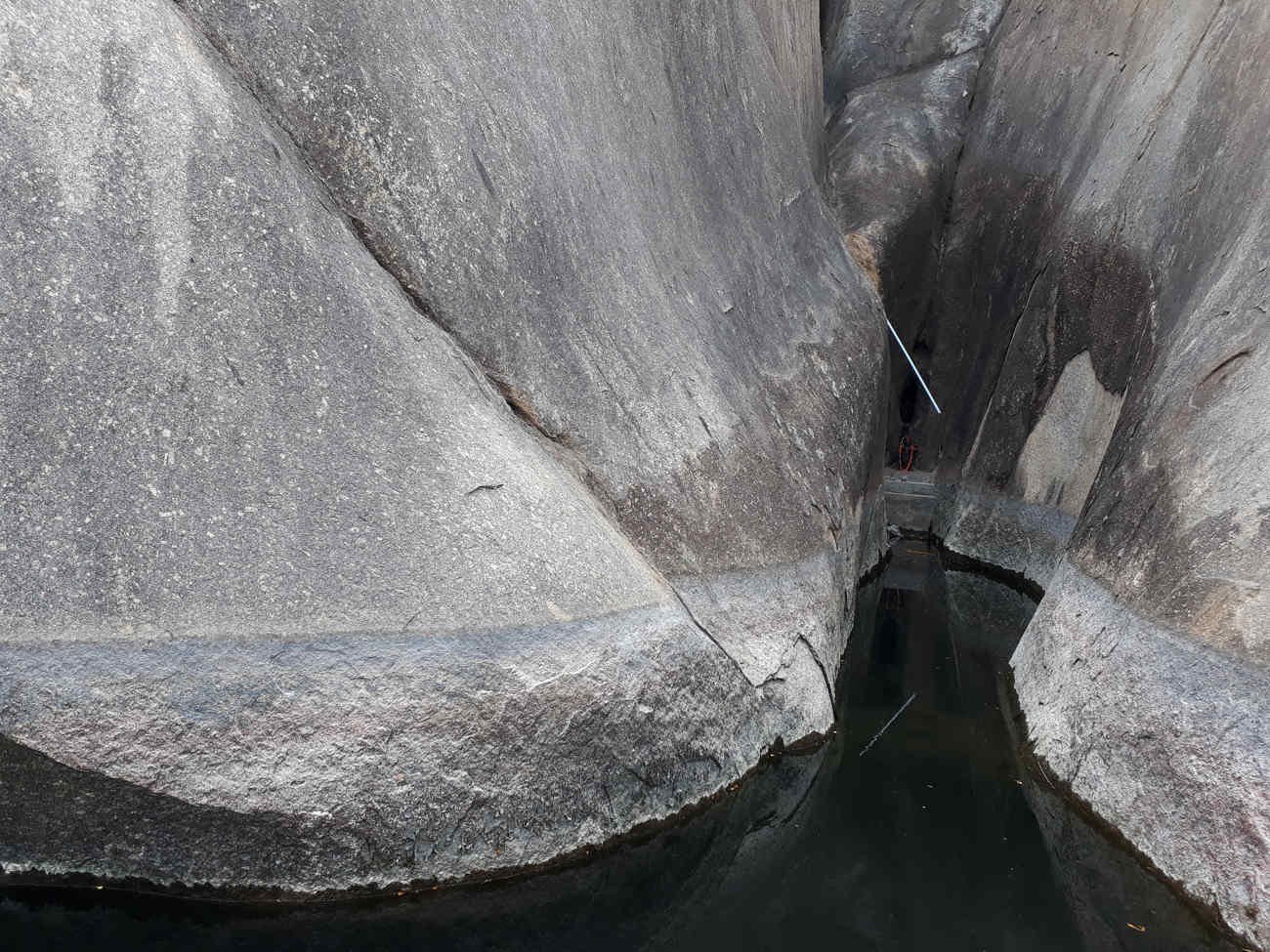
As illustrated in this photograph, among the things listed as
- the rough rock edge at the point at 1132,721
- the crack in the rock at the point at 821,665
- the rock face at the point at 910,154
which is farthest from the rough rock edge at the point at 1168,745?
the rock face at the point at 910,154

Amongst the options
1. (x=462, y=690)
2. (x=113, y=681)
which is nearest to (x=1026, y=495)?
(x=462, y=690)

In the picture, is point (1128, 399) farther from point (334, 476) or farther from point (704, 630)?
point (334, 476)

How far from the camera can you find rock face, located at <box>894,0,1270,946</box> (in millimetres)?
5367

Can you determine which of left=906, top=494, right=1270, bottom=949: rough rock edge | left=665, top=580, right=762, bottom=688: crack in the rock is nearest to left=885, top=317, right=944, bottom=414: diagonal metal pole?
left=906, top=494, right=1270, bottom=949: rough rock edge

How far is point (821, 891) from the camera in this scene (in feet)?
18.0

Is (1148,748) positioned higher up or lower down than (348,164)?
lower down

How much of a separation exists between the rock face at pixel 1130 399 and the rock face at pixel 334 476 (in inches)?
74.2

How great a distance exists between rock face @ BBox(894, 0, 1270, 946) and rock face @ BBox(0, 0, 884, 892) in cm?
189

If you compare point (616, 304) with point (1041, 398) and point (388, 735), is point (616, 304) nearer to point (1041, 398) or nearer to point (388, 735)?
point (388, 735)

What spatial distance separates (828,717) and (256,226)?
4.26 meters

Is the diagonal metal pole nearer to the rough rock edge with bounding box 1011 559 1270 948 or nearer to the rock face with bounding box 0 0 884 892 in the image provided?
the rough rock edge with bounding box 1011 559 1270 948

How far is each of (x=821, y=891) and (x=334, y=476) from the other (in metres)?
2.78

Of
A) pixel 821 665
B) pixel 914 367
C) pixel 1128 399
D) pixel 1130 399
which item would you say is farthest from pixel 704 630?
pixel 914 367

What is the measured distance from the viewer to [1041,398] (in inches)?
433
